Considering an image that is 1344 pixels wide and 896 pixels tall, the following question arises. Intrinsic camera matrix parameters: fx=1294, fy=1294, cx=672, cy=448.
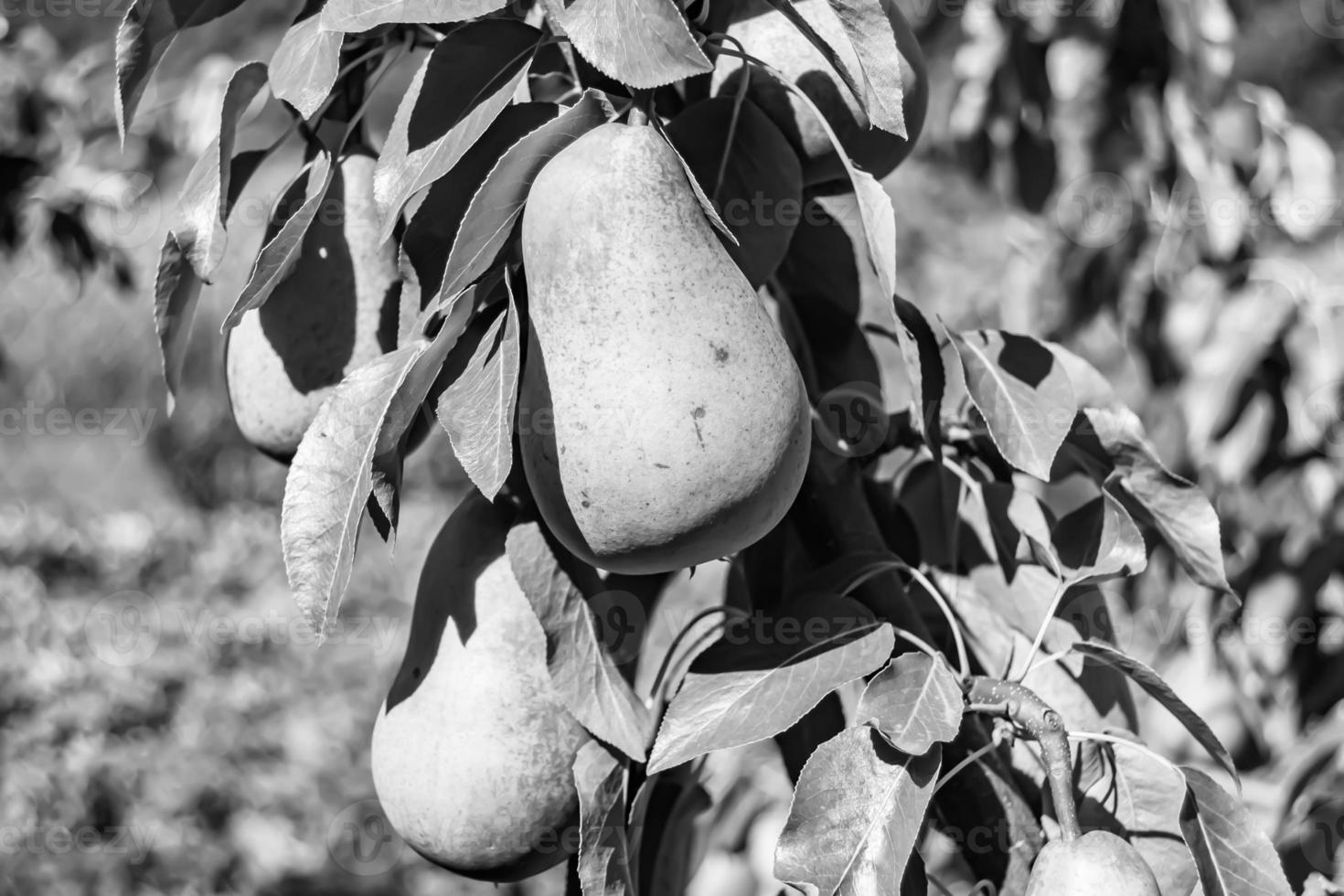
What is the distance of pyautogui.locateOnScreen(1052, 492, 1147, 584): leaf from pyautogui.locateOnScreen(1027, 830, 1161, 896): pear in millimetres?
150

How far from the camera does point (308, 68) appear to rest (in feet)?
2.32

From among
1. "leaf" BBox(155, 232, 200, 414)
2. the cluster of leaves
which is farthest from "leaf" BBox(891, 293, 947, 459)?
"leaf" BBox(155, 232, 200, 414)

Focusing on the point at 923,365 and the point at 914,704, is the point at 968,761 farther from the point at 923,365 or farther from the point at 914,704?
the point at 923,365

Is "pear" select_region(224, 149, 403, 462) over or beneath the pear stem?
over

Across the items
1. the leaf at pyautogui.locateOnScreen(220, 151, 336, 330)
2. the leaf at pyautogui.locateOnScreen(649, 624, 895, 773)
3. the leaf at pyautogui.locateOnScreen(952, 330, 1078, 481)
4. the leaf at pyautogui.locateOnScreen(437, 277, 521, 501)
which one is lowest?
the leaf at pyautogui.locateOnScreen(649, 624, 895, 773)

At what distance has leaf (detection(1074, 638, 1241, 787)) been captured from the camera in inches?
26.7

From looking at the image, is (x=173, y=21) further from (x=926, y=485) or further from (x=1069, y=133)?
(x=1069, y=133)

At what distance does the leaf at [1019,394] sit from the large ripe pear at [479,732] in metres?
0.30

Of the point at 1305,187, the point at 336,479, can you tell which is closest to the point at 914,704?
the point at 336,479

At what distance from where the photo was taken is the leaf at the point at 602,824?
70 centimetres

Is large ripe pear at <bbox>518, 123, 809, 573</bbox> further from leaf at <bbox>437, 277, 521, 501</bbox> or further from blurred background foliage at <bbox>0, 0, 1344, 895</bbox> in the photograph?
blurred background foliage at <bbox>0, 0, 1344, 895</bbox>

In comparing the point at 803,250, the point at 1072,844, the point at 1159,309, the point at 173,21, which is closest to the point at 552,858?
the point at 1072,844

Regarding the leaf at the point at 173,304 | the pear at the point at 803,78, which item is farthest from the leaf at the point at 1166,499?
the leaf at the point at 173,304

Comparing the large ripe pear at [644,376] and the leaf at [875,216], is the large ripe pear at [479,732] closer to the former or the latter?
the large ripe pear at [644,376]
